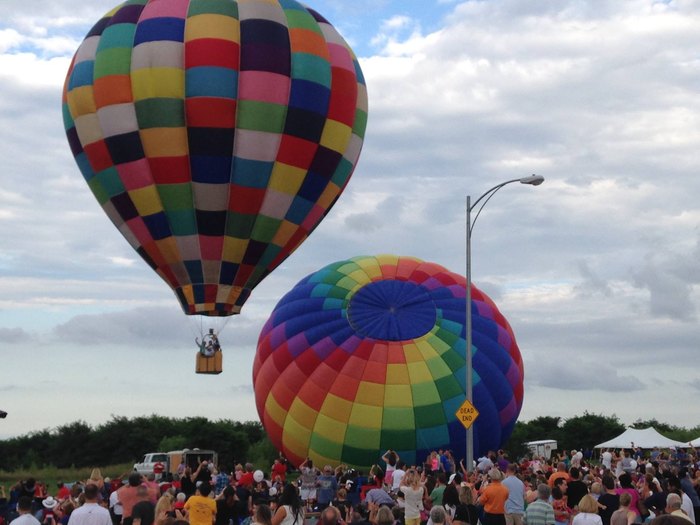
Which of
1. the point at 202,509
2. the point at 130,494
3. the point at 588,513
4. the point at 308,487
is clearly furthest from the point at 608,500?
the point at 308,487

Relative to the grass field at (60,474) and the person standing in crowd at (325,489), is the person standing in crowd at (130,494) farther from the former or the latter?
the grass field at (60,474)

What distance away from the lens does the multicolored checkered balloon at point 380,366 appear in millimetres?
28438

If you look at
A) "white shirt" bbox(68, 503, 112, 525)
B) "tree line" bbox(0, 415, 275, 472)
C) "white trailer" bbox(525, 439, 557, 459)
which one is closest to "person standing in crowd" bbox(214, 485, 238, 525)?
"white shirt" bbox(68, 503, 112, 525)

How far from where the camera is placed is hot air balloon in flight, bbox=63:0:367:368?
75.7 feet

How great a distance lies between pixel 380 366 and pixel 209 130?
8.98m

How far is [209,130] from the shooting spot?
23.1 m

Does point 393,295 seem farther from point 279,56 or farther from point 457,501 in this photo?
point 457,501

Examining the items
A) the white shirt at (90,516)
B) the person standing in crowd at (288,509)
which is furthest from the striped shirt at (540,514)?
the white shirt at (90,516)

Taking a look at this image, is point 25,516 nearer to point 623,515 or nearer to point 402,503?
point 623,515

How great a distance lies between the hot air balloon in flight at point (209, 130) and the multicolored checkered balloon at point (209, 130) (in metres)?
0.03

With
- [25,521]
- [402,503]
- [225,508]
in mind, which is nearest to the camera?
[25,521]

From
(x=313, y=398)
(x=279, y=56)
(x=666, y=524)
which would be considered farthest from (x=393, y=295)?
(x=666, y=524)

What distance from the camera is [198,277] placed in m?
24.2

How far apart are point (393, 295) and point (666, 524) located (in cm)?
2618
